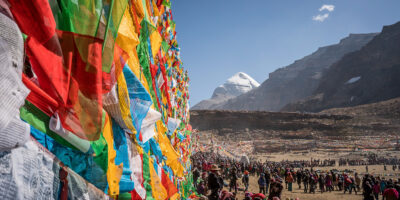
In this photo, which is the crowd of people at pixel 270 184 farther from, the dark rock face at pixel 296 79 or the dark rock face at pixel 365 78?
the dark rock face at pixel 296 79

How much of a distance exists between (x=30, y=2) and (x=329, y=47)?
167 meters

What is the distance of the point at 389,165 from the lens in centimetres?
2375

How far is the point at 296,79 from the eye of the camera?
427 ft

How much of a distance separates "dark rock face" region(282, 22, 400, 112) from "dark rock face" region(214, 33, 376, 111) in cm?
2921

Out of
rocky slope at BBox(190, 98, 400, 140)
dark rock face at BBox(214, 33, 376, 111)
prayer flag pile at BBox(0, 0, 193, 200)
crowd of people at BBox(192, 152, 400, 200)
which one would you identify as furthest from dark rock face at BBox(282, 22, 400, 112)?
prayer flag pile at BBox(0, 0, 193, 200)

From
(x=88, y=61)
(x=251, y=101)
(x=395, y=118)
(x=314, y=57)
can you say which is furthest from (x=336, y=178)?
(x=314, y=57)

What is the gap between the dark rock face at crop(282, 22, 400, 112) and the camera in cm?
6894

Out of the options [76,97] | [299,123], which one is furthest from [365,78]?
[76,97]

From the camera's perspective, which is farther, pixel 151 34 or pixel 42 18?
pixel 151 34

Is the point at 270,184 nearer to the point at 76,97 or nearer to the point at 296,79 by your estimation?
the point at 76,97

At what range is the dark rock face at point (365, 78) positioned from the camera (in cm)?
6894

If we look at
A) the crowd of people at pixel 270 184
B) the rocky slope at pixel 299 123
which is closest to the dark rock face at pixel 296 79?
the rocky slope at pixel 299 123

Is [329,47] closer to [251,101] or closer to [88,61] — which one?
[251,101]

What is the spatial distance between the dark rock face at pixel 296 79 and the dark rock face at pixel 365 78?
29.2m
